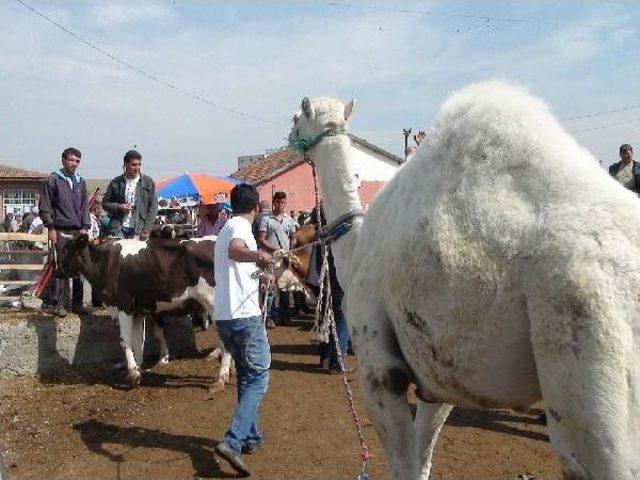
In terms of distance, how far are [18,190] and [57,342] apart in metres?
41.0

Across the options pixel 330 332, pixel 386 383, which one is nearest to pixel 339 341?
pixel 330 332

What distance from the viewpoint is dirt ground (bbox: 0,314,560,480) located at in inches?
218

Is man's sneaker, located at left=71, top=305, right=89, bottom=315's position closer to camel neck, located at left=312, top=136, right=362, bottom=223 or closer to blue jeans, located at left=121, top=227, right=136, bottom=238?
blue jeans, located at left=121, top=227, right=136, bottom=238

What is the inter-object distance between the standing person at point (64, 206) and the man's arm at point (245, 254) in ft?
14.1

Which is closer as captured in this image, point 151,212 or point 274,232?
point 151,212

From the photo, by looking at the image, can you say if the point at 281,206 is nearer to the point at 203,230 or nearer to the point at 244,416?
the point at 203,230

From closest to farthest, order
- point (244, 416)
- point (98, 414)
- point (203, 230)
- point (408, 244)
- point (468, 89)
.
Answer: point (408, 244) < point (468, 89) < point (244, 416) < point (98, 414) < point (203, 230)

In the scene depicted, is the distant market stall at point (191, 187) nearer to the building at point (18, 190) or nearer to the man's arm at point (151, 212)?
the man's arm at point (151, 212)

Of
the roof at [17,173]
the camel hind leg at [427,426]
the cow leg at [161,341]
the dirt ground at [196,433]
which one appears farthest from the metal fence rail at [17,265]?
the roof at [17,173]

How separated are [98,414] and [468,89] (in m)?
5.91

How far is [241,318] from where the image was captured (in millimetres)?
5504

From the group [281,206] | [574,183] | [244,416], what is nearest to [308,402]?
[244,416]

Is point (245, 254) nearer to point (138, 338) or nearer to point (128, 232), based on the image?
point (138, 338)

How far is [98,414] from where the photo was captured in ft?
23.4
